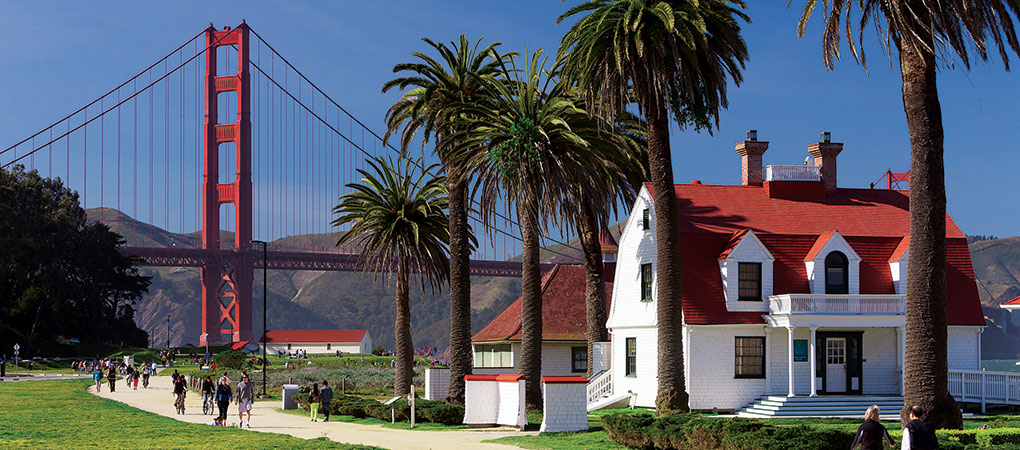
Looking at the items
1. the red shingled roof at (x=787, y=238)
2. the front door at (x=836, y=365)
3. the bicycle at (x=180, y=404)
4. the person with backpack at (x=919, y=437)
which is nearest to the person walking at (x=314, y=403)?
the bicycle at (x=180, y=404)

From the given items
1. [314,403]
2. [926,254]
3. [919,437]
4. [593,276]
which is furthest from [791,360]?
[919,437]

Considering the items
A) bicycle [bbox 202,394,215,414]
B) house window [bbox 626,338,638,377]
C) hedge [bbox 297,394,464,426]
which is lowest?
bicycle [bbox 202,394,215,414]

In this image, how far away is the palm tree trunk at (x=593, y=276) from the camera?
154 ft

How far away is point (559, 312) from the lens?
2382 inches

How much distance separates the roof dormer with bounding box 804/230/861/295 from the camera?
44219 mm

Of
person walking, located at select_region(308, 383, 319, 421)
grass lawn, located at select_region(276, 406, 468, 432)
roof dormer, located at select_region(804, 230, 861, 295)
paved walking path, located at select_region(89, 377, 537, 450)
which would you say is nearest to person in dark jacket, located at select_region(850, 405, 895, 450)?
paved walking path, located at select_region(89, 377, 537, 450)

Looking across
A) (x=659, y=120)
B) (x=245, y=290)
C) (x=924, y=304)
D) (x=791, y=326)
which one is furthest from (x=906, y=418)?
(x=245, y=290)

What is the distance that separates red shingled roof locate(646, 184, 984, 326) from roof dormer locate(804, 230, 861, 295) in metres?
0.35

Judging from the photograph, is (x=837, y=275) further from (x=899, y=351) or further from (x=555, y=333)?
(x=555, y=333)

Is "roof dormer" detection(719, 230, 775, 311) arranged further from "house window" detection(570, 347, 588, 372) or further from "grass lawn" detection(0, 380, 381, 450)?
"grass lawn" detection(0, 380, 381, 450)

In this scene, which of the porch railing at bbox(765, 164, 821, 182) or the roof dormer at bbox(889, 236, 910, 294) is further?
the porch railing at bbox(765, 164, 821, 182)

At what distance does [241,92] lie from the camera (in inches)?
7190

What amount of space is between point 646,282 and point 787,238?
5.80 meters

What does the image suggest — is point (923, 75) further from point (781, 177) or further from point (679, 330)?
point (781, 177)
